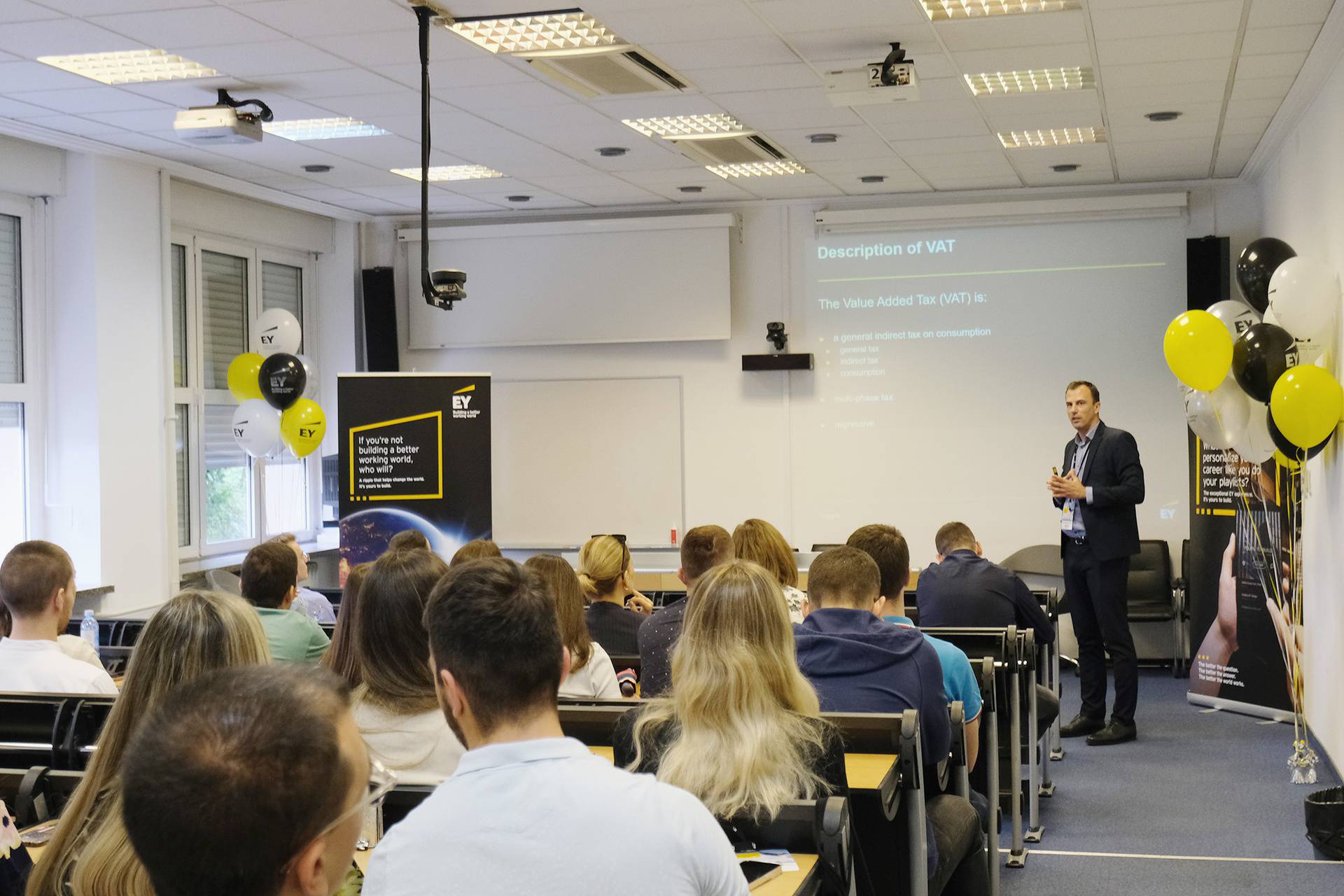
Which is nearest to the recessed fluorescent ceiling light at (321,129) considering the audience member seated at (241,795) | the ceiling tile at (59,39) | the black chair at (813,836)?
the ceiling tile at (59,39)

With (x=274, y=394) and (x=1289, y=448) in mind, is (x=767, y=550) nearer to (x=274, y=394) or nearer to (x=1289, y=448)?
(x=1289, y=448)

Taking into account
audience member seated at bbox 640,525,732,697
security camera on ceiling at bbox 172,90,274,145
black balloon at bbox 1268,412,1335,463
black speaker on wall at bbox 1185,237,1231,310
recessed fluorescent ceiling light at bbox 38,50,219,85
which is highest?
recessed fluorescent ceiling light at bbox 38,50,219,85

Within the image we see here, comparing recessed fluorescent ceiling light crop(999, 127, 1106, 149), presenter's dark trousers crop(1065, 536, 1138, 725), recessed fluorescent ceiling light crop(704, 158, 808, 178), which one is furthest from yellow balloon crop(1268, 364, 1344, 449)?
recessed fluorescent ceiling light crop(704, 158, 808, 178)

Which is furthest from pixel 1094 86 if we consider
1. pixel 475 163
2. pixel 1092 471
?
pixel 475 163

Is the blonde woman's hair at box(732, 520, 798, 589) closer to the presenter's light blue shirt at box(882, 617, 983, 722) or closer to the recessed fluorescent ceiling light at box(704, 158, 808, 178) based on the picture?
the presenter's light blue shirt at box(882, 617, 983, 722)

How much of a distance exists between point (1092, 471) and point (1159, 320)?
263 cm

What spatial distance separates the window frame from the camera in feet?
24.0

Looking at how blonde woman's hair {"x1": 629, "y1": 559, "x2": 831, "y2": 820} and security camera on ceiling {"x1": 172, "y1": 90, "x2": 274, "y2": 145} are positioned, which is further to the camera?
security camera on ceiling {"x1": 172, "y1": 90, "x2": 274, "y2": 145}

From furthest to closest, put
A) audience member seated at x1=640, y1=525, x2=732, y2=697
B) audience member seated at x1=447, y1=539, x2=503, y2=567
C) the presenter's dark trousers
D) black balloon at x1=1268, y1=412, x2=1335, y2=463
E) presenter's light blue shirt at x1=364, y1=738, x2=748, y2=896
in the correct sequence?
the presenter's dark trousers → black balloon at x1=1268, y1=412, x2=1335, y2=463 → audience member seated at x1=447, y1=539, x2=503, y2=567 → audience member seated at x1=640, y1=525, x2=732, y2=697 → presenter's light blue shirt at x1=364, y1=738, x2=748, y2=896

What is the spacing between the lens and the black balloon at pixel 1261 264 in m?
6.12

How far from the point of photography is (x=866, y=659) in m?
3.30

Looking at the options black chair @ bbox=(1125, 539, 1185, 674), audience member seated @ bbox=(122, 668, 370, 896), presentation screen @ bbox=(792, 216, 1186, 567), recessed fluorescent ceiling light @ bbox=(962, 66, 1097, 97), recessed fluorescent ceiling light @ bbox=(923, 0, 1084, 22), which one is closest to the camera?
audience member seated @ bbox=(122, 668, 370, 896)

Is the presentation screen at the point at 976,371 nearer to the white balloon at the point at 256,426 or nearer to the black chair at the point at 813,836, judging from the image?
the white balloon at the point at 256,426

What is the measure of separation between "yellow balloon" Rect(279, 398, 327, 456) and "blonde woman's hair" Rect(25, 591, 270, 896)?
6.24 metres
